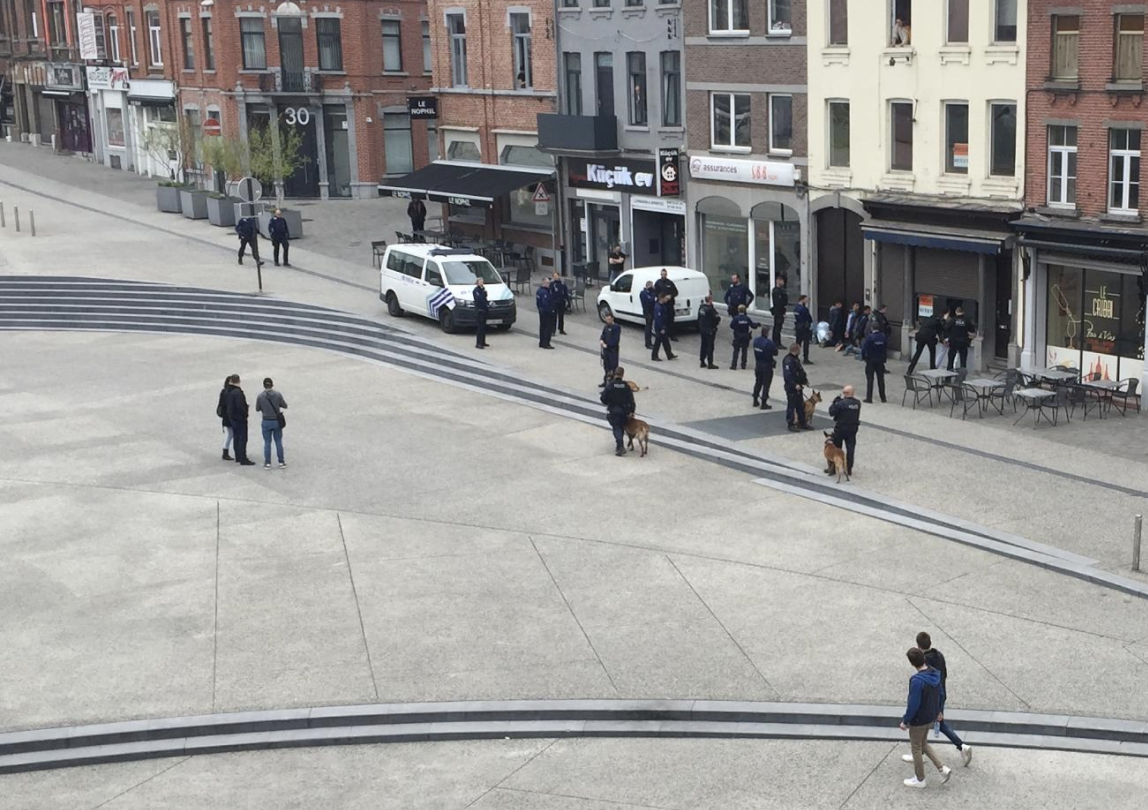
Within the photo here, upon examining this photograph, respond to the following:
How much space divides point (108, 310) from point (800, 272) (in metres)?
17.9

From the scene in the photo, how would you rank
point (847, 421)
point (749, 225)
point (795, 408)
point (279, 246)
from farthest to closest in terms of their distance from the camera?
point (279, 246)
point (749, 225)
point (795, 408)
point (847, 421)

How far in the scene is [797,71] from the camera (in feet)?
121

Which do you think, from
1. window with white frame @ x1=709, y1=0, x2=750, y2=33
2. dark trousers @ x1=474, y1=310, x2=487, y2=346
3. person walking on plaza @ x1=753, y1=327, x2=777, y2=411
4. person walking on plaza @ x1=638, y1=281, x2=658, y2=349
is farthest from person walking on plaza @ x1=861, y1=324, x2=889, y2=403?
window with white frame @ x1=709, y1=0, x2=750, y2=33

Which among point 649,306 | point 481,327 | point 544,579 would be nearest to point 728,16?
point 649,306

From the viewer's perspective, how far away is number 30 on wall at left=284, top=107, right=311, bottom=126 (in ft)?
199

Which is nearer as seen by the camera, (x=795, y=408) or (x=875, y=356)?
(x=795, y=408)

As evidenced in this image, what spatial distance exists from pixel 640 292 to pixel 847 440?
529 inches

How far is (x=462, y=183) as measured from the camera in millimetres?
47906

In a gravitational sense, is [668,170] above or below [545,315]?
above

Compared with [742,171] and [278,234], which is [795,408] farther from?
[278,234]

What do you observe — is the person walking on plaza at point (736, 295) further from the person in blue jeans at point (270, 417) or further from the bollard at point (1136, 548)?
the bollard at point (1136, 548)

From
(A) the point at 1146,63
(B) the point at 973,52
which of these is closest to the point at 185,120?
(B) the point at 973,52

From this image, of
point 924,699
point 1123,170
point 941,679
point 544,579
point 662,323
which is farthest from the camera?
point 662,323

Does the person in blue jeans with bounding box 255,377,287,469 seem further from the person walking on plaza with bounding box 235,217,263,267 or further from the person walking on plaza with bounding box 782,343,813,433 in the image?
the person walking on plaza with bounding box 235,217,263,267
